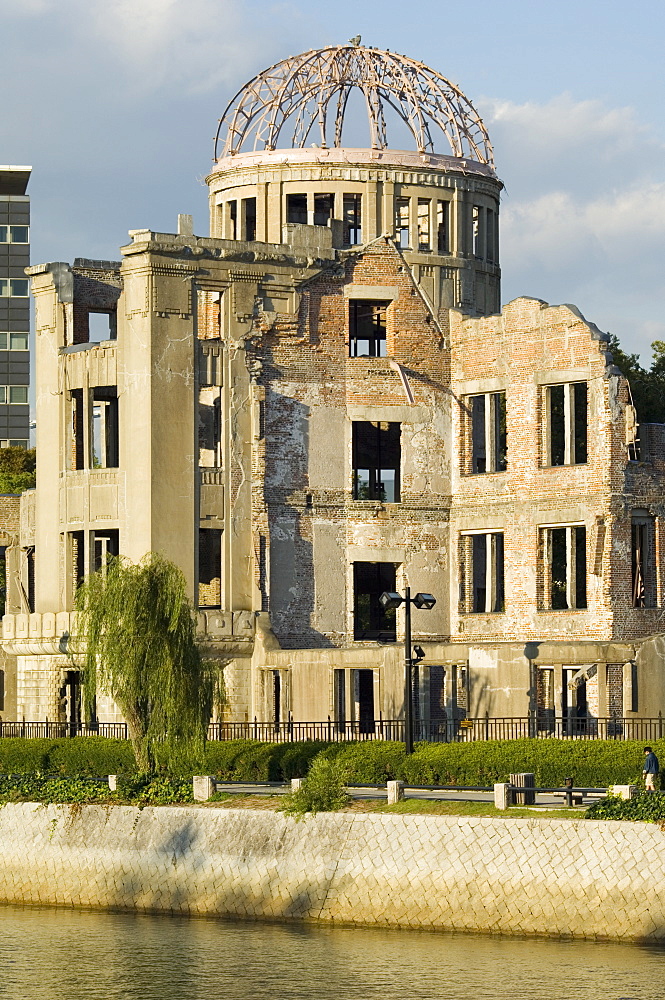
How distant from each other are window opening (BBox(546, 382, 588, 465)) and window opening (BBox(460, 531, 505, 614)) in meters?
3.01

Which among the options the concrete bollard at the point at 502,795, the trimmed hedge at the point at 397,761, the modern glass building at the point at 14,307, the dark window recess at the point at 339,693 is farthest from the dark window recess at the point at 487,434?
the modern glass building at the point at 14,307

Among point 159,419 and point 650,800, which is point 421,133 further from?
point 650,800

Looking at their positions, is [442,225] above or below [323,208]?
below

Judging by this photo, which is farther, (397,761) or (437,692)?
(437,692)

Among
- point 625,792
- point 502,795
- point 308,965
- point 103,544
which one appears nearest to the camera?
point 308,965

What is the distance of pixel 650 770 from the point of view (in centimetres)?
3431

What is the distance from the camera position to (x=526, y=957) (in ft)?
96.6

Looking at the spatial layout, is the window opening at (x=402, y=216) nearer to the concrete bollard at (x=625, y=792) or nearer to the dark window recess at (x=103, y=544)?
the dark window recess at (x=103, y=544)

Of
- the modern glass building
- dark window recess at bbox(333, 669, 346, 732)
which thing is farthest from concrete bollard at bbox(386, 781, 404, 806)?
the modern glass building

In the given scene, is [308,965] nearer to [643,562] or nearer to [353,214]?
[643,562]

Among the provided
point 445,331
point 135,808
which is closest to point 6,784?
point 135,808

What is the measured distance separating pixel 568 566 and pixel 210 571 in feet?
33.0

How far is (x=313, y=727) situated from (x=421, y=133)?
74.3ft

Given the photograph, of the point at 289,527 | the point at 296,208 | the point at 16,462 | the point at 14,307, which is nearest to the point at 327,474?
the point at 289,527
